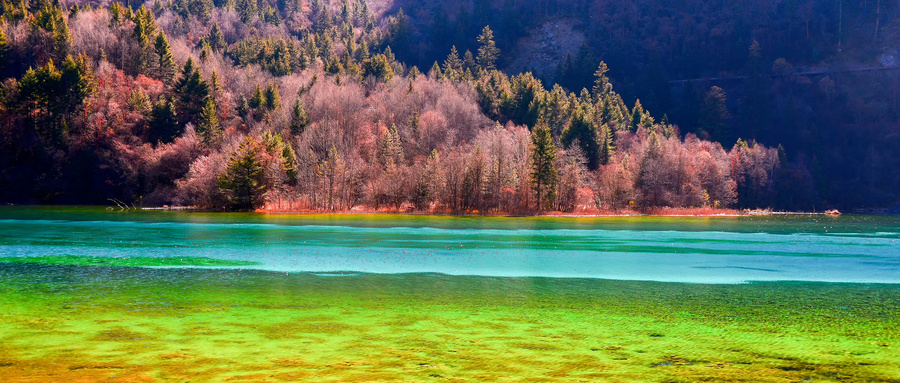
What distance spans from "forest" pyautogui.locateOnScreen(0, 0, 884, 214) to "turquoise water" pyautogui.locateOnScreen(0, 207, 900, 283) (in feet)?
123

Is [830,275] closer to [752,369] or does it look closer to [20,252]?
[752,369]

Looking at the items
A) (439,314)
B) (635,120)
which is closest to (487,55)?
(635,120)

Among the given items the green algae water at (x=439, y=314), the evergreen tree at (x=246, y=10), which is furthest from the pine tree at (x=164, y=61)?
the green algae water at (x=439, y=314)

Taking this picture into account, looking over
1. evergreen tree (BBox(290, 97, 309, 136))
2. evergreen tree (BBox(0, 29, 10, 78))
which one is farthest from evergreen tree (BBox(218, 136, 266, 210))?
evergreen tree (BBox(0, 29, 10, 78))

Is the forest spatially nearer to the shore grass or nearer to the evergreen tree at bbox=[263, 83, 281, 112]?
the evergreen tree at bbox=[263, 83, 281, 112]

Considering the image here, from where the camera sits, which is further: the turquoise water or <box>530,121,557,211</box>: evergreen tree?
<box>530,121,557,211</box>: evergreen tree

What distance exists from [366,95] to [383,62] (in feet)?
35.6

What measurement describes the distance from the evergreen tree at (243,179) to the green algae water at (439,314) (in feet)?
158

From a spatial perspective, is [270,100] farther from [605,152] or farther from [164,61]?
[605,152]

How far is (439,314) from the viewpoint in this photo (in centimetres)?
1822

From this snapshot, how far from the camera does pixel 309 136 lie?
103 m

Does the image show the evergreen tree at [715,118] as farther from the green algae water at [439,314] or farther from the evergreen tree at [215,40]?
the green algae water at [439,314]

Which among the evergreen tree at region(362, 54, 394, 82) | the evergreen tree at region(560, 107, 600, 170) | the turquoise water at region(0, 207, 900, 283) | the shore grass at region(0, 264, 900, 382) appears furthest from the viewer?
the evergreen tree at region(362, 54, 394, 82)

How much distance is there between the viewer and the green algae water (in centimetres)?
1259
